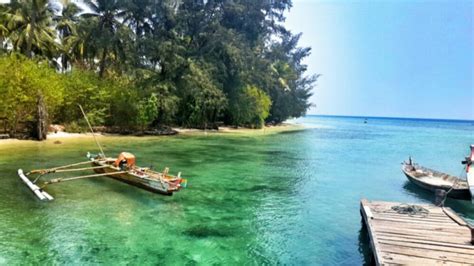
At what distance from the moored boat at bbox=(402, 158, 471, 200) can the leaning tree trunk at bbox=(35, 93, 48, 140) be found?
19.9 m

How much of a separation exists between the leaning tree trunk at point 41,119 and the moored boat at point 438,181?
19880 millimetres

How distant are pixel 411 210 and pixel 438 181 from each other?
19.4 feet

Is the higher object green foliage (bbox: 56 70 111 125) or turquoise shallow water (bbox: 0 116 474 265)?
green foliage (bbox: 56 70 111 125)

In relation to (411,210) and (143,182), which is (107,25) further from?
(411,210)

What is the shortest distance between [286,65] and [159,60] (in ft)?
85.3

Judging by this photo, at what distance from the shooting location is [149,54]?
1206 inches

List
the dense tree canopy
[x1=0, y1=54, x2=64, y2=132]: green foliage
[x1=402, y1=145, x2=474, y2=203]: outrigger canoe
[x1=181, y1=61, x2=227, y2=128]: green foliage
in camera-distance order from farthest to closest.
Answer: [x1=181, y1=61, x2=227, y2=128]: green foliage, the dense tree canopy, [x1=0, y1=54, x2=64, y2=132]: green foliage, [x1=402, y1=145, x2=474, y2=203]: outrigger canoe

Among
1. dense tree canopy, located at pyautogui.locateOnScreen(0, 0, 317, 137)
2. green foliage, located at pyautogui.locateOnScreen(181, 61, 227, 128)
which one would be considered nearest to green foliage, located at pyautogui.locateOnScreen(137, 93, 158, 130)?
dense tree canopy, located at pyautogui.locateOnScreen(0, 0, 317, 137)

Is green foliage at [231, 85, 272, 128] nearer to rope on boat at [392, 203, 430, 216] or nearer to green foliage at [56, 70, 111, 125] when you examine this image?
green foliage at [56, 70, 111, 125]

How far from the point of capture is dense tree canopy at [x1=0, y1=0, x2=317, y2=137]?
28.0 m

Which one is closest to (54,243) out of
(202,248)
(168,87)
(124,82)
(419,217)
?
(202,248)

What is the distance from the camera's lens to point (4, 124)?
21.6 metres

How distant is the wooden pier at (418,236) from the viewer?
501 cm

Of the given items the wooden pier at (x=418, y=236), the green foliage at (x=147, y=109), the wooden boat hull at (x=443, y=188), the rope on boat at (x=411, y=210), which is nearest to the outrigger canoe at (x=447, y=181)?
the wooden boat hull at (x=443, y=188)
